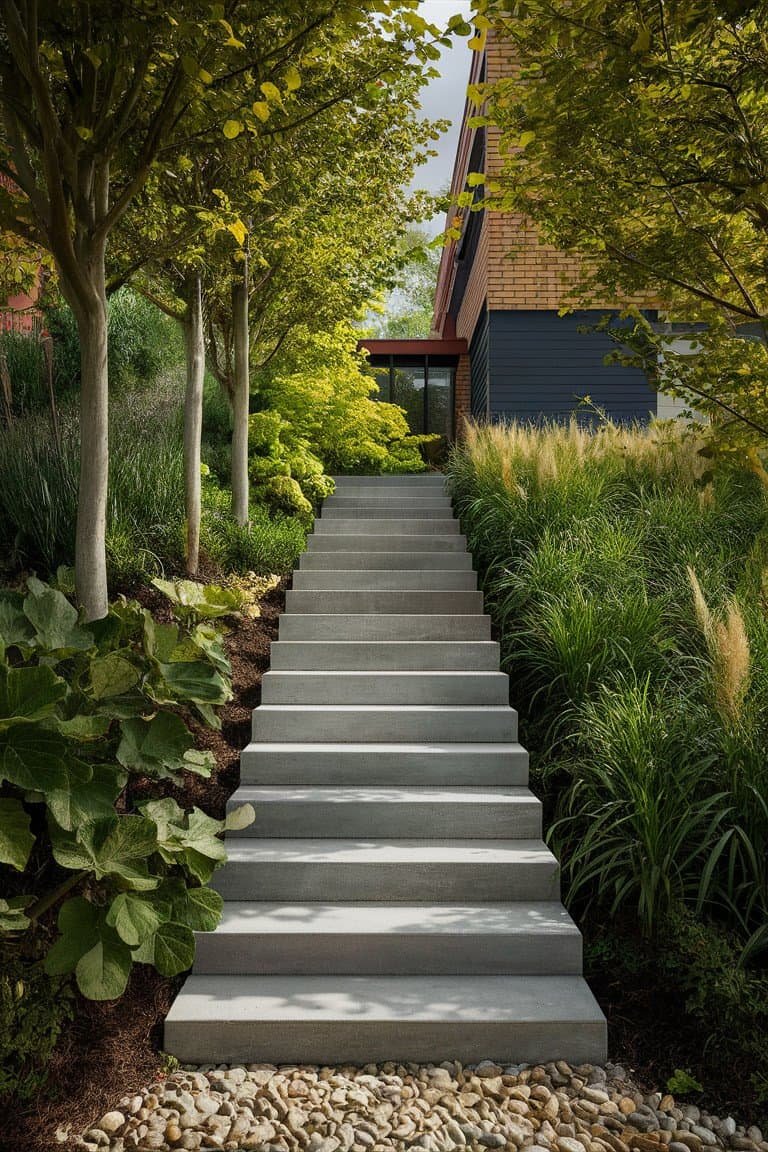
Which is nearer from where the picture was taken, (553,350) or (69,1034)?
(69,1034)

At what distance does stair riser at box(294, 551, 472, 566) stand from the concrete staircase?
47.2 inches

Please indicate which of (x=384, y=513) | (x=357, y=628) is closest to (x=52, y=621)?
(x=357, y=628)

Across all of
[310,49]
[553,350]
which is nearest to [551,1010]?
[310,49]

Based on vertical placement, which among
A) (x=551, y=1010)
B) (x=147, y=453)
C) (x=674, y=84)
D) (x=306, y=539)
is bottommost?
(x=551, y=1010)

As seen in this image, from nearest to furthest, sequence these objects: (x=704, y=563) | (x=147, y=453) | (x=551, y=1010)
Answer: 1. (x=551, y=1010)
2. (x=704, y=563)
3. (x=147, y=453)

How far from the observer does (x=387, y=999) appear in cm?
304

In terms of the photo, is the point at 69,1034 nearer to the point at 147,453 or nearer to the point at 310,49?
the point at 310,49

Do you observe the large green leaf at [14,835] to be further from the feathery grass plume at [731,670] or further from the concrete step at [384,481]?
the concrete step at [384,481]

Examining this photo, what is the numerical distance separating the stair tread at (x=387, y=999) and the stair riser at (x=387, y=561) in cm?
406

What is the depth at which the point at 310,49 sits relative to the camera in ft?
11.8

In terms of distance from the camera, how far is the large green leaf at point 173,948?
269 cm

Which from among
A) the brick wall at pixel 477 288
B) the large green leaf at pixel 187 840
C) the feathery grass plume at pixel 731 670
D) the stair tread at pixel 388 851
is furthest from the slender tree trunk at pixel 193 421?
the brick wall at pixel 477 288

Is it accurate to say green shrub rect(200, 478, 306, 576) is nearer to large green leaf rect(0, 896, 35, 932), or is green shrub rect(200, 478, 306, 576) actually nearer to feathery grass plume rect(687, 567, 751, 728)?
large green leaf rect(0, 896, 35, 932)

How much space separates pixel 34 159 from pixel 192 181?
3.09ft
